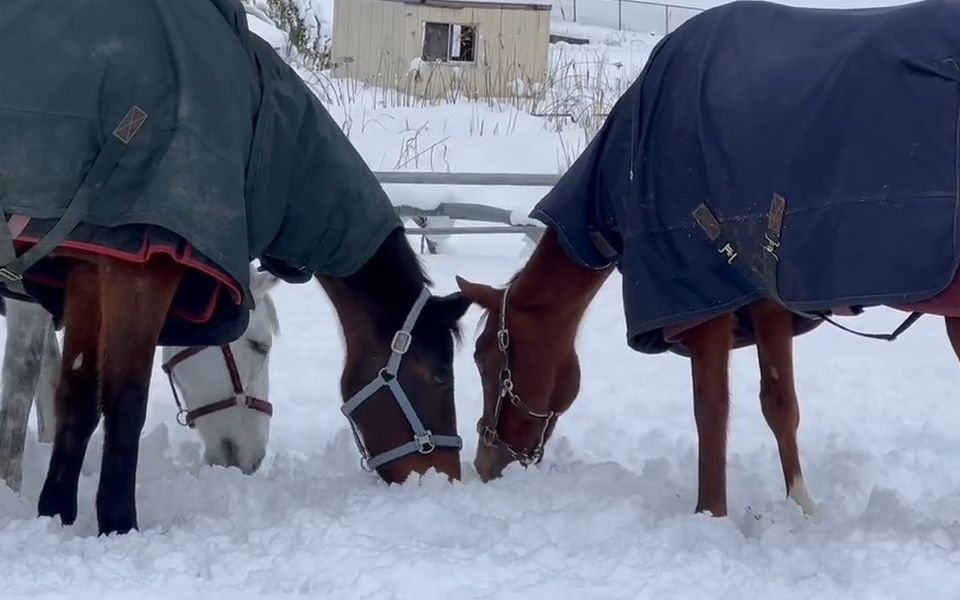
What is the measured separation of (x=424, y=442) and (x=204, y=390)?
921 mm

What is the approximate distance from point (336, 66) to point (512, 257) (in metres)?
11.0

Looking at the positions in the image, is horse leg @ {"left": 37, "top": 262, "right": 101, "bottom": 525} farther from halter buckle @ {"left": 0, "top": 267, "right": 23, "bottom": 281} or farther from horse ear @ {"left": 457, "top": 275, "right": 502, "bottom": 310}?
horse ear @ {"left": 457, "top": 275, "right": 502, "bottom": 310}

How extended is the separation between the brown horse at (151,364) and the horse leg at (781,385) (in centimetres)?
108

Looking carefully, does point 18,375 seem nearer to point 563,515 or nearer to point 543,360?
point 543,360

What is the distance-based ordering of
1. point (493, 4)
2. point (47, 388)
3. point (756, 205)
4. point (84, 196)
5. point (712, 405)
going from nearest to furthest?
point (84, 196) < point (756, 205) < point (712, 405) < point (47, 388) < point (493, 4)

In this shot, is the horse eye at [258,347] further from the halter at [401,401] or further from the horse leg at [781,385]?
the horse leg at [781,385]

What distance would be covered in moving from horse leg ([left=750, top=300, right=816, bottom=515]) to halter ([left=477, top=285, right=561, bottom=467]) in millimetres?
806

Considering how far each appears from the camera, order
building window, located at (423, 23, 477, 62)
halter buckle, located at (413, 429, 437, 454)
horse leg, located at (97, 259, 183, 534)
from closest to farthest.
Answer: horse leg, located at (97, 259, 183, 534) < halter buckle, located at (413, 429, 437, 454) < building window, located at (423, 23, 477, 62)

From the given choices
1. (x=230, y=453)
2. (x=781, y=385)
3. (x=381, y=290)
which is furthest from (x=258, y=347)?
(x=781, y=385)

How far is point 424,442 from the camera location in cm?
435

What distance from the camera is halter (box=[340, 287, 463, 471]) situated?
4.36 m

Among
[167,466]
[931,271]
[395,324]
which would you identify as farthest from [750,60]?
[167,466]

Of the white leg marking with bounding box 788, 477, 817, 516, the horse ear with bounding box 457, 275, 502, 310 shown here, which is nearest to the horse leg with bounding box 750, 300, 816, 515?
the white leg marking with bounding box 788, 477, 817, 516

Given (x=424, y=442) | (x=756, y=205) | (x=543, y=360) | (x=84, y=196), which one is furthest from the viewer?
(x=543, y=360)
